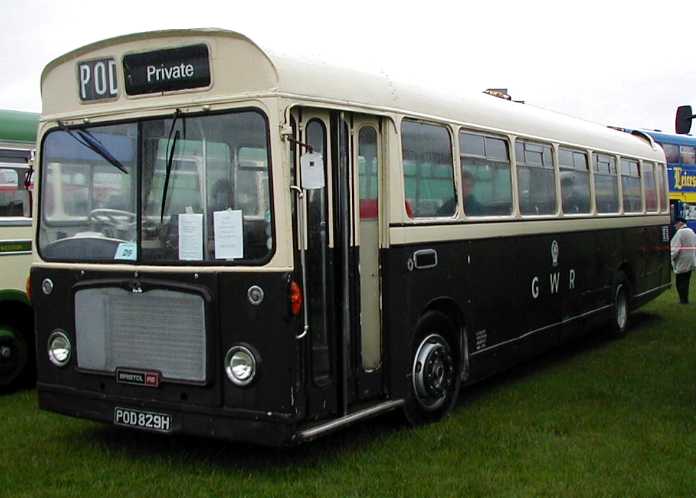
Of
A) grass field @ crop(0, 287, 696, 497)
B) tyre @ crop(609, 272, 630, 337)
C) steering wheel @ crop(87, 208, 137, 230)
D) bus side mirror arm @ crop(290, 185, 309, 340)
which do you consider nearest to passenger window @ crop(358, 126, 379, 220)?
bus side mirror arm @ crop(290, 185, 309, 340)

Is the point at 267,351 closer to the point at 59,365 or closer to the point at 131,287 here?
the point at 131,287

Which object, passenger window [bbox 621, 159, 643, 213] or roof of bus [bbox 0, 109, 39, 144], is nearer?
roof of bus [bbox 0, 109, 39, 144]

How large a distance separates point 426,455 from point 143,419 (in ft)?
6.73

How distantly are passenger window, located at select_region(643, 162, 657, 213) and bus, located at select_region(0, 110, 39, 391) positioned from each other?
28.9 ft

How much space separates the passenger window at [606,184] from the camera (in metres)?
11.7

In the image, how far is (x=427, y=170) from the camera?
300 inches

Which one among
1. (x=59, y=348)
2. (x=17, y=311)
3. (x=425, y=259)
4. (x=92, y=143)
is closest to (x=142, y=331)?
(x=59, y=348)

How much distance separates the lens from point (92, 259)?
6645 mm

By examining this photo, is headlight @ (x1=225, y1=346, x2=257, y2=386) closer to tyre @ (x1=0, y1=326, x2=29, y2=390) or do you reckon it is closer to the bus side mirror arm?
the bus side mirror arm

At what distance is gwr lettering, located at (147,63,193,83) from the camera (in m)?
6.21

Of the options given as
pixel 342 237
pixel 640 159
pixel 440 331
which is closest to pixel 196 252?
pixel 342 237

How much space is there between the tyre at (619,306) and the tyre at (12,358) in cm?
748

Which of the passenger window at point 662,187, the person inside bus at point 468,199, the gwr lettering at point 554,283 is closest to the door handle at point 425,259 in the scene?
the person inside bus at point 468,199

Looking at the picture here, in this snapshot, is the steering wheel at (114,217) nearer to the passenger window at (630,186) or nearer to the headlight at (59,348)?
the headlight at (59,348)
